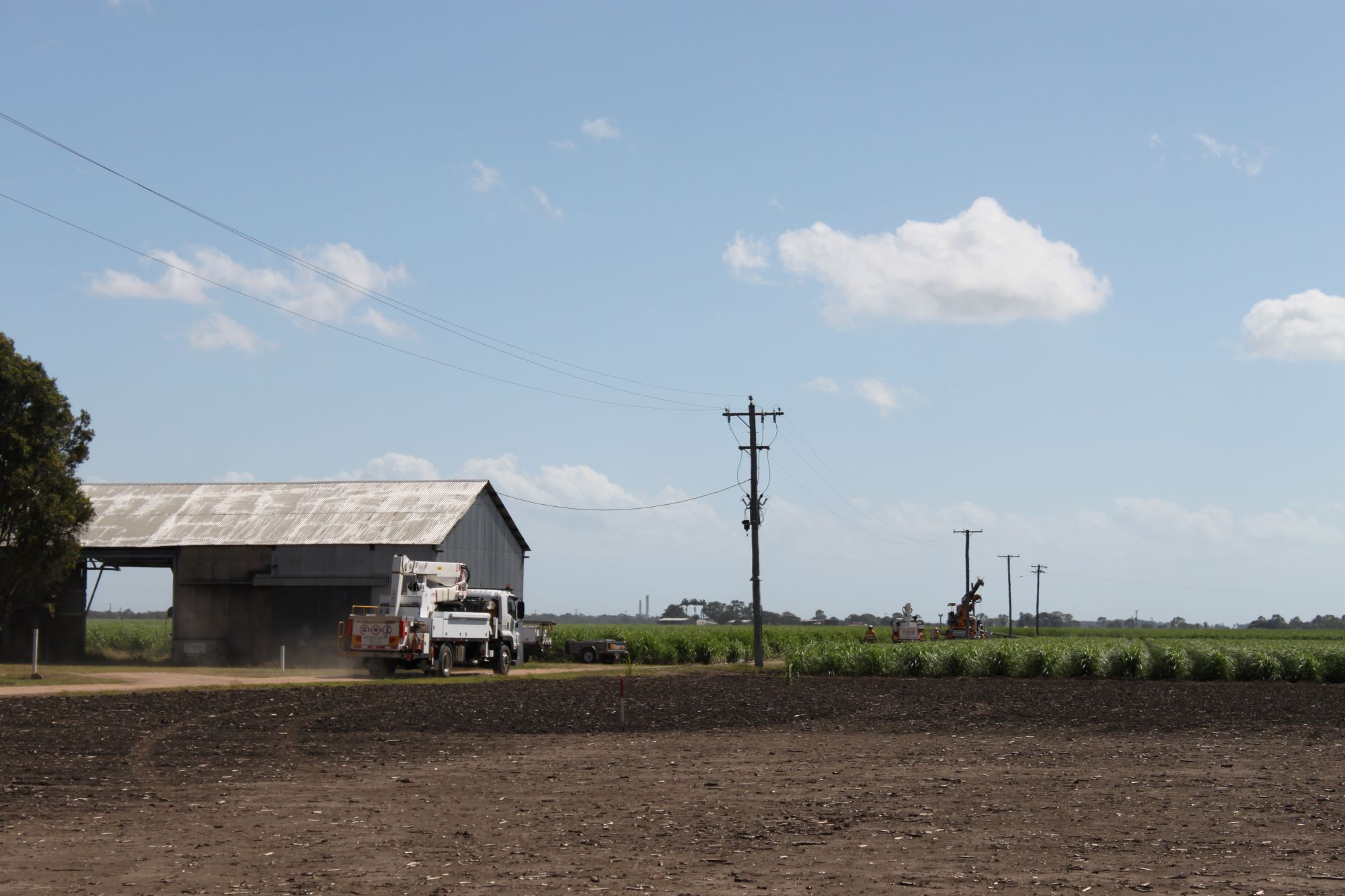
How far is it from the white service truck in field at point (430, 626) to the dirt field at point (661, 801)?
1192 centimetres

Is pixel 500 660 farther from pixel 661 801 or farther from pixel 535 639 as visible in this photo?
pixel 661 801

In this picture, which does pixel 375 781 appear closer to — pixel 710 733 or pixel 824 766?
pixel 824 766

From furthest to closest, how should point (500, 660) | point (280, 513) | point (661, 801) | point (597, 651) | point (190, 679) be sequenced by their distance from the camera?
point (597, 651), point (280, 513), point (500, 660), point (190, 679), point (661, 801)

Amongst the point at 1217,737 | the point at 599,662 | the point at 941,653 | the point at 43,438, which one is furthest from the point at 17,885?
the point at 599,662

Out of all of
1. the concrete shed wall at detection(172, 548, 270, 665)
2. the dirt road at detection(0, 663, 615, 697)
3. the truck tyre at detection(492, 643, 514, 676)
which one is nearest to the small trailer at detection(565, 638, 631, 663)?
the dirt road at detection(0, 663, 615, 697)

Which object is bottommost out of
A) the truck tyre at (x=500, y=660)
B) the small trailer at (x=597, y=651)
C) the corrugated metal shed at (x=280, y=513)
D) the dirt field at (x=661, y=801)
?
the small trailer at (x=597, y=651)

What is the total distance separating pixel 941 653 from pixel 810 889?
37.7 metres

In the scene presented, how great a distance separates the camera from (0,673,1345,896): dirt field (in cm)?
1022

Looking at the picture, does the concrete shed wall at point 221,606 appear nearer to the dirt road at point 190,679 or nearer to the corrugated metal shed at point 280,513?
the corrugated metal shed at point 280,513

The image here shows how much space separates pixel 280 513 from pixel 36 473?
1448 cm

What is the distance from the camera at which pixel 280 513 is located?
53656 mm

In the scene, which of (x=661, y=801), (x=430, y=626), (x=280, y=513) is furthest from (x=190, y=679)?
(x=661, y=801)

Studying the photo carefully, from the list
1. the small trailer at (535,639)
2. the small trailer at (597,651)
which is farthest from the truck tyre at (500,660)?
the small trailer at (597,651)

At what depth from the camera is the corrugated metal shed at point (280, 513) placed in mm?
50969
